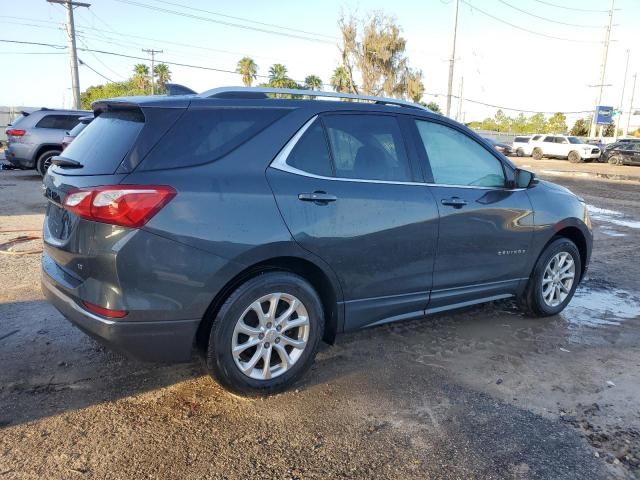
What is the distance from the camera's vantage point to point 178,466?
2.70 metres

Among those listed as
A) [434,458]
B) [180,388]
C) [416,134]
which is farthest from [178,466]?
[416,134]

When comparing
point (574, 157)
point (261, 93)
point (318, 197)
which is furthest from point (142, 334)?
point (574, 157)

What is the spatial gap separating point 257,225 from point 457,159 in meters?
1.93

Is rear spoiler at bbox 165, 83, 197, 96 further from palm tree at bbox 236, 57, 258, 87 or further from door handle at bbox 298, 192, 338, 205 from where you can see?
palm tree at bbox 236, 57, 258, 87

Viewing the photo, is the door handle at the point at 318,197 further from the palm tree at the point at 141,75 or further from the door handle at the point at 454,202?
the palm tree at the point at 141,75

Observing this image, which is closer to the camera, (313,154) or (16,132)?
(313,154)

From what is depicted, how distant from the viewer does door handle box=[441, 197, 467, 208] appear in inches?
158

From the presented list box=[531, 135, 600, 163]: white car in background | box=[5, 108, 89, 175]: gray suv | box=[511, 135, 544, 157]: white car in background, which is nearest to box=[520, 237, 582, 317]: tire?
box=[5, 108, 89, 175]: gray suv

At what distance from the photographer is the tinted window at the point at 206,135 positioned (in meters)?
3.00

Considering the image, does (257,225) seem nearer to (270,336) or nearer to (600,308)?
(270,336)

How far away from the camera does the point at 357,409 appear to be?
10.9 ft

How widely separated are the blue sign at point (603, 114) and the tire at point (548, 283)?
54.3 metres

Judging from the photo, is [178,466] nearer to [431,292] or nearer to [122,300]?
[122,300]

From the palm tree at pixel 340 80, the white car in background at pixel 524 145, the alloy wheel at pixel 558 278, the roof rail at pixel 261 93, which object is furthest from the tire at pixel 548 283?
the palm tree at pixel 340 80
